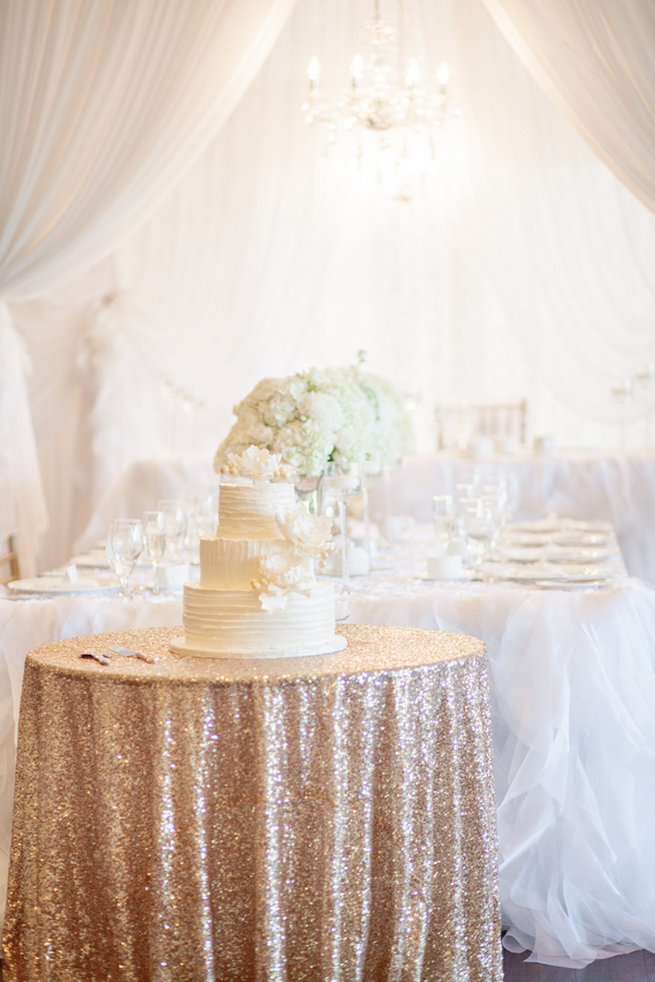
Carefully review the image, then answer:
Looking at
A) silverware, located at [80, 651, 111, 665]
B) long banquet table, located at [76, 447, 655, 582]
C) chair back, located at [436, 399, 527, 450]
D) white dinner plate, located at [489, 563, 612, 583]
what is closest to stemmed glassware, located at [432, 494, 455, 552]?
white dinner plate, located at [489, 563, 612, 583]

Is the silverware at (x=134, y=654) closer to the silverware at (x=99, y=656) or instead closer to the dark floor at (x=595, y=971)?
the silverware at (x=99, y=656)

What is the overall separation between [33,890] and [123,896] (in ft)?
0.57

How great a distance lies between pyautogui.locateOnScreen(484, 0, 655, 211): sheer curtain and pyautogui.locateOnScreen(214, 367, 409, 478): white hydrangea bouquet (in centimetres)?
108

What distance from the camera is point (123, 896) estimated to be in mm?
1858

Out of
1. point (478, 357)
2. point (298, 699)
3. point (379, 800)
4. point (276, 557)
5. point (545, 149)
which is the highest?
point (545, 149)

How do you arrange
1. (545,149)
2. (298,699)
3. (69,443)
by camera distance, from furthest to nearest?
(69,443)
(545,149)
(298,699)

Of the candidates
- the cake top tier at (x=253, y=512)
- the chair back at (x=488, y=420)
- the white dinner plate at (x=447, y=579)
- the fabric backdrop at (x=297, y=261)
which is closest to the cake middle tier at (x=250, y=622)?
the cake top tier at (x=253, y=512)

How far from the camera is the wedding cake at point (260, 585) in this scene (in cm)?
193

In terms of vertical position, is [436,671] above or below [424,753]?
above

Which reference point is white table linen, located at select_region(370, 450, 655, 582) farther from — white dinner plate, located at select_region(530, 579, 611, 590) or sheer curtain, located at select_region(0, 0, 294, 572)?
white dinner plate, located at select_region(530, 579, 611, 590)

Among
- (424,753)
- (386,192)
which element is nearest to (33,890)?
(424,753)

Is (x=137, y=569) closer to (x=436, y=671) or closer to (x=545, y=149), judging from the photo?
(x=436, y=671)

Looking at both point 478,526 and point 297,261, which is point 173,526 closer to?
point 478,526

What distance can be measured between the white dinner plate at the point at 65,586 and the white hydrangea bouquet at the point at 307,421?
419mm
